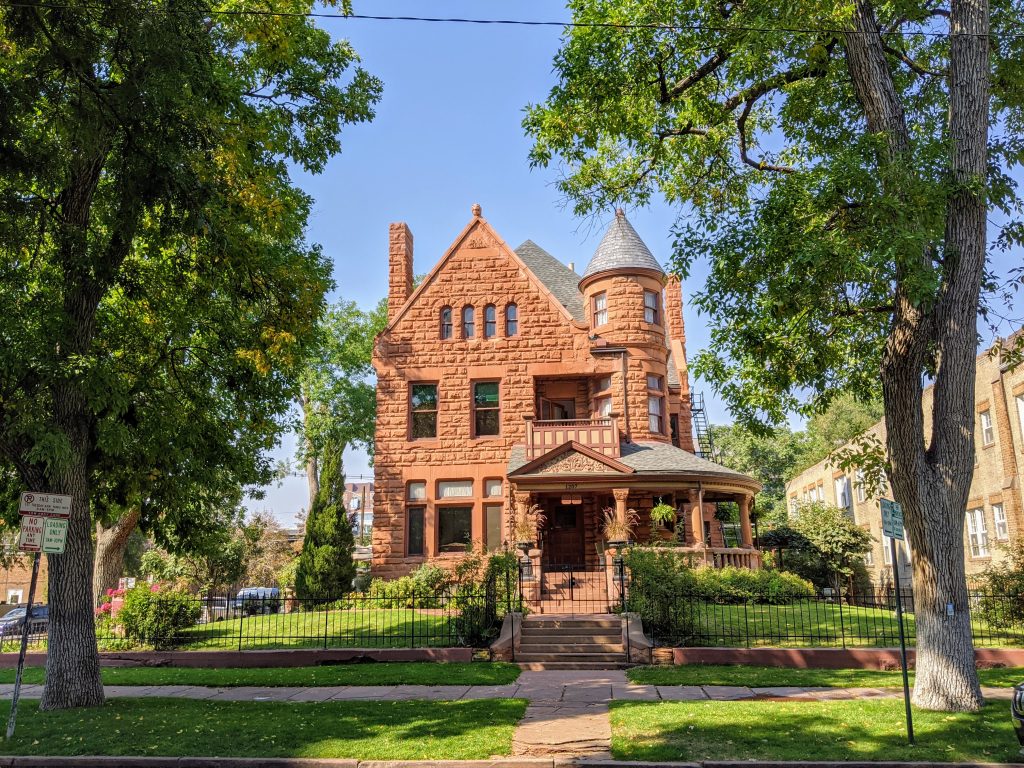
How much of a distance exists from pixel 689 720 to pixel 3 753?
27.0ft

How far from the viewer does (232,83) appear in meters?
13.7

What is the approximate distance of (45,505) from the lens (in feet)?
33.9

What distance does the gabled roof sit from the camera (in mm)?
31672

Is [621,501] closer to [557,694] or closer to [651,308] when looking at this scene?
[651,308]

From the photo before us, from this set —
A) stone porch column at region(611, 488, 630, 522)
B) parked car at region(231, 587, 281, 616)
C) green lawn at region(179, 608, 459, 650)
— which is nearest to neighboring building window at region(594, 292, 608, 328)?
stone porch column at region(611, 488, 630, 522)

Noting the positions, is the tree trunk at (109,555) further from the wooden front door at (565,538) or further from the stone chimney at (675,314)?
the stone chimney at (675,314)

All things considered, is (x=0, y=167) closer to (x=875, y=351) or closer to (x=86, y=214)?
(x=86, y=214)

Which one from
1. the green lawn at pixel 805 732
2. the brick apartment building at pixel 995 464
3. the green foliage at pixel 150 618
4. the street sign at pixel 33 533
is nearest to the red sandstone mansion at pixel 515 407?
the brick apartment building at pixel 995 464

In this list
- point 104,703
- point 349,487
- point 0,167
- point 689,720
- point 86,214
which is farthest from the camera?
point 349,487

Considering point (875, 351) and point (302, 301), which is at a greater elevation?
point (302, 301)

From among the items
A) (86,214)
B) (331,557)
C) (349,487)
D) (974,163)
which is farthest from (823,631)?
(349,487)

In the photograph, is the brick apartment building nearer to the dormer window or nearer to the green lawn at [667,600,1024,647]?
the green lawn at [667,600,1024,647]

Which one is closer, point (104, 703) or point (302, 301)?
point (104, 703)

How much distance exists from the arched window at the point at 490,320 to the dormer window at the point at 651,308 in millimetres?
5578
